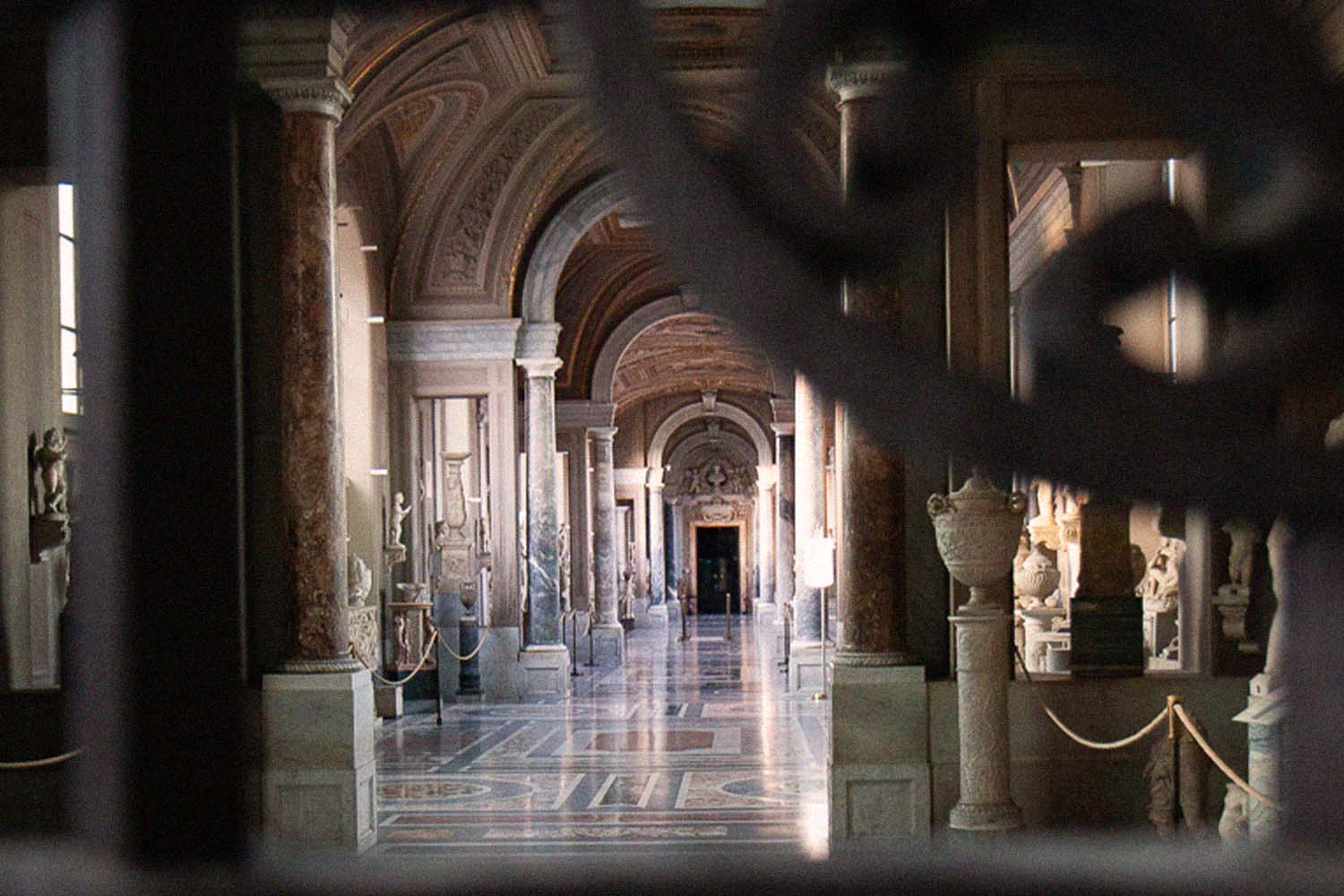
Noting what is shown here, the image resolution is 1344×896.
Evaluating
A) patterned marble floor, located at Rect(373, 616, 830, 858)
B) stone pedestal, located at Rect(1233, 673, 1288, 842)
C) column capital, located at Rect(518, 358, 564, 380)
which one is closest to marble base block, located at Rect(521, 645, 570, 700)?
patterned marble floor, located at Rect(373, 616, 830, 858)

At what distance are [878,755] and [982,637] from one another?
1201 millimetres

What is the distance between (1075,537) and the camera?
46.6 feet

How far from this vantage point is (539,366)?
1978 centimetres

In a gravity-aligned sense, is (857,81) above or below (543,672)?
→ above

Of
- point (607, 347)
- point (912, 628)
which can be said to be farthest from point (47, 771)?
point (607, 347)

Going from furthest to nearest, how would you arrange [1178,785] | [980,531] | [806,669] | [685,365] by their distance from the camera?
[685,365] → [806,669] → [1178,785] → [980,531]

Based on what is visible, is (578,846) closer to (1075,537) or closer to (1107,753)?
(1107,753)

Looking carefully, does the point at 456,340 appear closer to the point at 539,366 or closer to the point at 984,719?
the point at 539,366

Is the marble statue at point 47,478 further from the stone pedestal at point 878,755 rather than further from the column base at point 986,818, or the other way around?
the column base at point 986,818

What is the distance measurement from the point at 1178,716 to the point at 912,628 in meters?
2.07

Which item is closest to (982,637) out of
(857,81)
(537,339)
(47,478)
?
(857,81)

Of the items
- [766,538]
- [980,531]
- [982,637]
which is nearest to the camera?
[980,531]

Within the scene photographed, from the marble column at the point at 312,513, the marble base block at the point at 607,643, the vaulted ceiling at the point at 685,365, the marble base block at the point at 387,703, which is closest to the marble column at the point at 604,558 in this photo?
the marble base block at the point at 607,643

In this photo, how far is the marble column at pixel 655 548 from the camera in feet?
143
